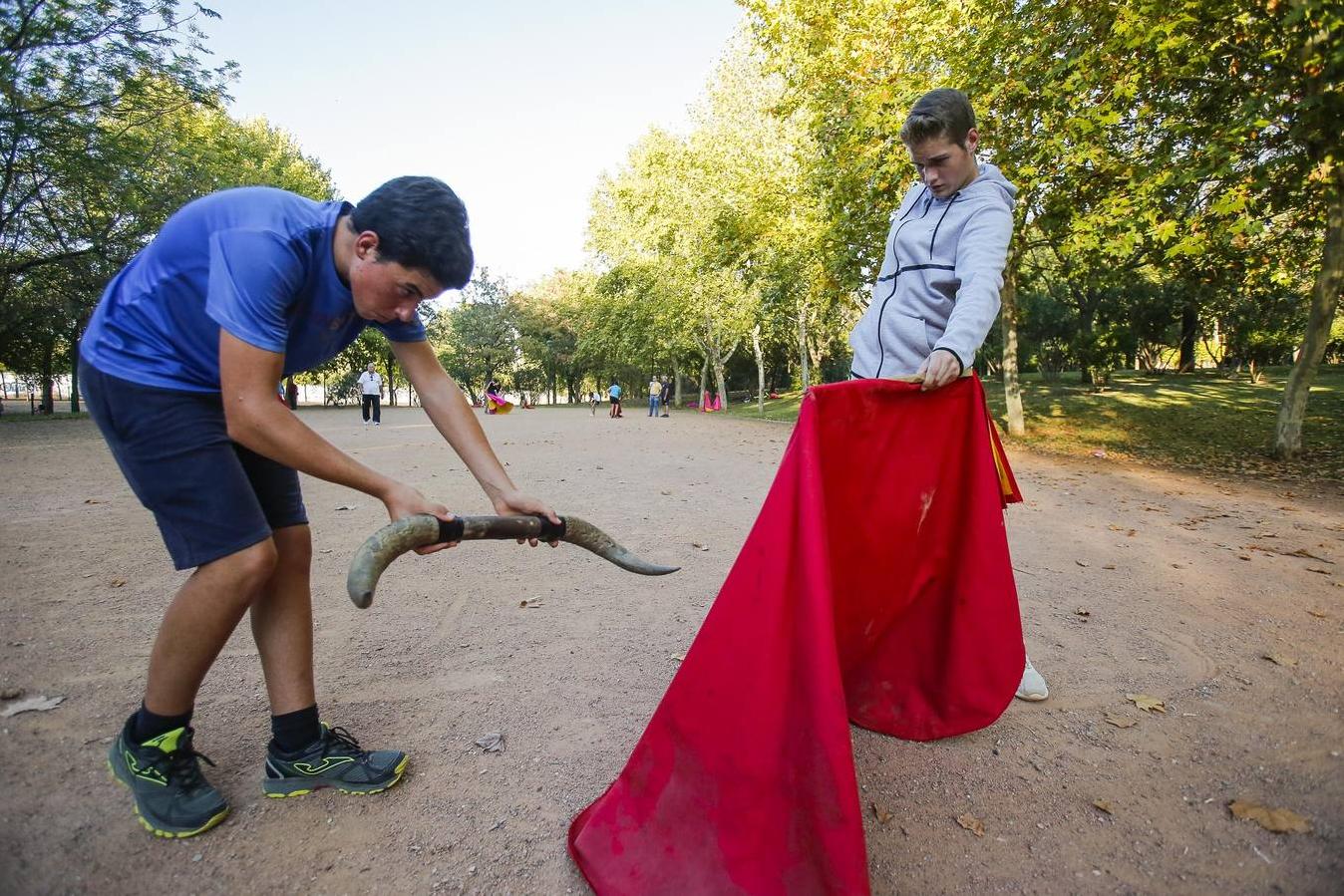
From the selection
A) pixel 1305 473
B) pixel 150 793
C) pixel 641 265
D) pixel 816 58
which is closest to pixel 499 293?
pixel 641 265

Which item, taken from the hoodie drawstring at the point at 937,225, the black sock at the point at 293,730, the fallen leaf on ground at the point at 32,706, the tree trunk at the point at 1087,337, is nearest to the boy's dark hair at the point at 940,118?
the hoodie drawstring at the point at 937,225

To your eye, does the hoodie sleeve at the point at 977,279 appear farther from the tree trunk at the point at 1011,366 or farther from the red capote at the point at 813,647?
the tree trunk at the point at 1011,366

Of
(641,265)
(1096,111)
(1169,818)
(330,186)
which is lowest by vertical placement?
(1169,818)

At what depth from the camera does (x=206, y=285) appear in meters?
1.88

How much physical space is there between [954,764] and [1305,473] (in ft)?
33.4

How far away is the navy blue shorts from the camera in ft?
6.13

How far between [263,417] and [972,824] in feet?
7.77

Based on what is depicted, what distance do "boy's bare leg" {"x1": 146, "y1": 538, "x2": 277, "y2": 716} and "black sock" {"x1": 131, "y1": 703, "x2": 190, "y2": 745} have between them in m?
0.02

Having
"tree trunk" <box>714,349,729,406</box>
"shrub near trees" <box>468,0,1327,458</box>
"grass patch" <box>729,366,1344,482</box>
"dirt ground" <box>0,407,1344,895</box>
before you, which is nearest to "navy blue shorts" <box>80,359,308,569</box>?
"dirt ground" <box>0,407,1344,895</box>

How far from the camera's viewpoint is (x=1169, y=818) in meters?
2.12

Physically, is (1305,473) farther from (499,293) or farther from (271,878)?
(499,293)

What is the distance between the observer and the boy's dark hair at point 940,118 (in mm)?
2471

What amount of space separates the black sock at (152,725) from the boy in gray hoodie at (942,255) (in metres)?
2.64

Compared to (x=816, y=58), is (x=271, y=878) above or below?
below
